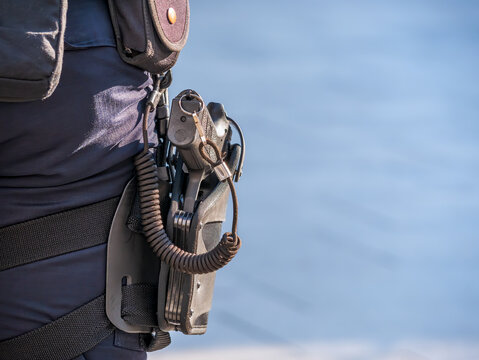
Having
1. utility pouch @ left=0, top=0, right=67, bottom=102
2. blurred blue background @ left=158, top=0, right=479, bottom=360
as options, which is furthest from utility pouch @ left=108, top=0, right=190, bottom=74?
blurred blue background @ left=158, top=0, right=479, bottom=360

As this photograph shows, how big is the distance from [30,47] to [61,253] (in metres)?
0.29

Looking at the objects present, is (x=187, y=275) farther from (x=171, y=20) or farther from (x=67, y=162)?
(x=171, y=20)

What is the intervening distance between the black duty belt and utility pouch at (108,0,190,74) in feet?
0.66

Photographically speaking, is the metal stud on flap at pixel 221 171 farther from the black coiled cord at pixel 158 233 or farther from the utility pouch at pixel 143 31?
the utility pouch at pixel 143 31

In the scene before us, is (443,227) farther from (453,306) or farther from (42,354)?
(42,354)

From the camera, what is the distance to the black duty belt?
3.55 ft

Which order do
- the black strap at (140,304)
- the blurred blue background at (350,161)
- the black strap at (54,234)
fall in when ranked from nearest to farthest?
the black strap at (54,234) → the black strap at (140,304) → the blurred blue background at (350,161)

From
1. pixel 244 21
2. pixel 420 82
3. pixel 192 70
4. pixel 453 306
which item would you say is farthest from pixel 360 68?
pixel 453 306

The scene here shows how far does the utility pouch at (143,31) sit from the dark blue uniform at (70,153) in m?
0.01

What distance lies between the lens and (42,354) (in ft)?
3.63

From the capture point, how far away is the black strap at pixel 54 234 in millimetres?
1078

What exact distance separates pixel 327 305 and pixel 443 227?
79 centimetres

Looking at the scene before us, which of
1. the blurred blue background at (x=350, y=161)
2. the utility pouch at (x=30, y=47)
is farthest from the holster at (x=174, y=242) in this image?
the blurred blue background at (x=350, y=161)

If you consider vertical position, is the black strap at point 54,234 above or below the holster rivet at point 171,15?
below
